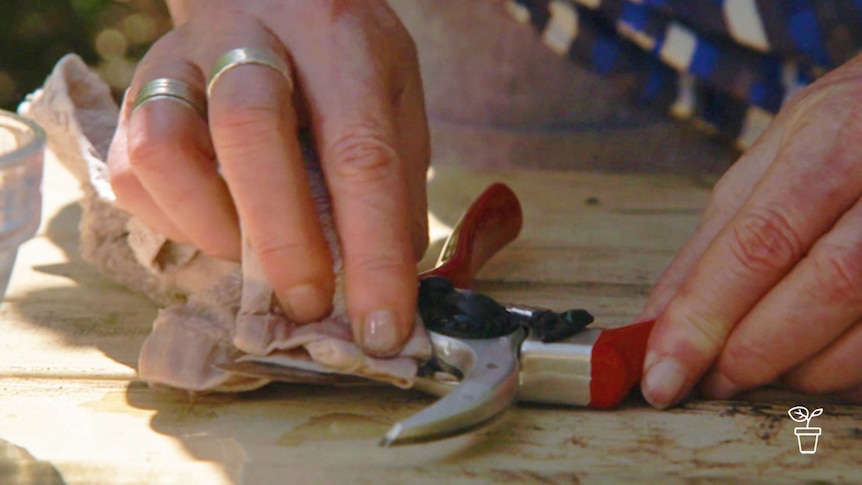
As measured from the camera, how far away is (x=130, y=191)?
32.8 inches

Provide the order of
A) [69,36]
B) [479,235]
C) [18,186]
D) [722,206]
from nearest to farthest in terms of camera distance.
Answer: [18,186] → [722,206] → [479,235] → [69,36]

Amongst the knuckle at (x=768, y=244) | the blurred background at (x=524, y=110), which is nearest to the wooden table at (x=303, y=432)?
the knuckle at (x=768, y=244)

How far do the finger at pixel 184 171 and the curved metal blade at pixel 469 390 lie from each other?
21 cm

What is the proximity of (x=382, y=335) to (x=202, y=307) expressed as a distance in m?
0.17

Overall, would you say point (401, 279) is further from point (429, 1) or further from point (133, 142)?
point (429, 1)

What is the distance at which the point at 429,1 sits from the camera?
1.51 meters

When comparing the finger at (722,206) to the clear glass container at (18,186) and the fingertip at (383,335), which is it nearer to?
the fingertip at (383,335)

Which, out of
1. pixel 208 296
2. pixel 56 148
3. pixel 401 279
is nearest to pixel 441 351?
pixel 401 279

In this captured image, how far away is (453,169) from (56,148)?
1.98 feet

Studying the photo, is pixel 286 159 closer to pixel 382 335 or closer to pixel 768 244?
pixel 382 335

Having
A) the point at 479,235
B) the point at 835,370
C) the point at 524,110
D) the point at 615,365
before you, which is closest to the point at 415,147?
the point at 479,235

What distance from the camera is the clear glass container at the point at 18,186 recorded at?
0.63 m

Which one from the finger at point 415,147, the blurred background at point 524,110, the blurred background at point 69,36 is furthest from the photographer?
the blurred background at point 69,36

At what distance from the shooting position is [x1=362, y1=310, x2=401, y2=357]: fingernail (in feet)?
2.43
